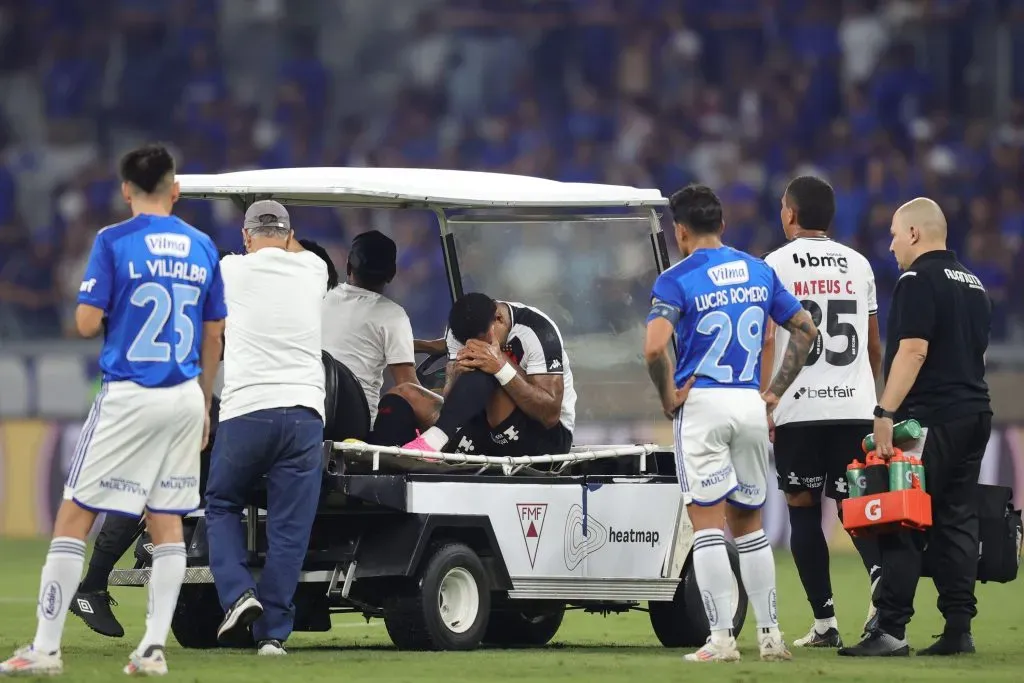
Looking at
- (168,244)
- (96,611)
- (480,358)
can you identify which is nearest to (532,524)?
(480,358)

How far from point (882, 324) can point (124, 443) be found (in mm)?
12804

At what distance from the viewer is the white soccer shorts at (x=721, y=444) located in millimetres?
8289

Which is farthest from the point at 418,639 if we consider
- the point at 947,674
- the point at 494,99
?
the point at 494,99

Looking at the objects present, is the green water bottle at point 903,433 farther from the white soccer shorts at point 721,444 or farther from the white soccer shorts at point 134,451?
the white soccer shorts at point 134,451

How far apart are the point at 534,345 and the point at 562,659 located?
1.66m

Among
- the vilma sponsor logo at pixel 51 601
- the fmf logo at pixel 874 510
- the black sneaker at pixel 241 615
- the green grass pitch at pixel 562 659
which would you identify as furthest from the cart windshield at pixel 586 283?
the vilma sponsor logo at pixel 51 601

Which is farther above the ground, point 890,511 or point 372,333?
point 372,333

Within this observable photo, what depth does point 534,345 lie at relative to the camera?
31.7 feet

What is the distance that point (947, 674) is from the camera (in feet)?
25.9

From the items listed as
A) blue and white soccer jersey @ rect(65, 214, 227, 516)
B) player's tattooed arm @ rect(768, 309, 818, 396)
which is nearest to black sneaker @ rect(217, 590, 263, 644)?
blue and white soccer jersey @ rect(65, 214, 227, 516)

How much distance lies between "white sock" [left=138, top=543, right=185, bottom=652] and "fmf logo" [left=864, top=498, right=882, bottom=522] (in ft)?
10.1

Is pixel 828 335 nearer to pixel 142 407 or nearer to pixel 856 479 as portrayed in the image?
pixel 856 479

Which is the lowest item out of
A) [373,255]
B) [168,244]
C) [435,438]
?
[435,438]

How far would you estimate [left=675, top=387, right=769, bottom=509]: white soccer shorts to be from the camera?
27.2ft
